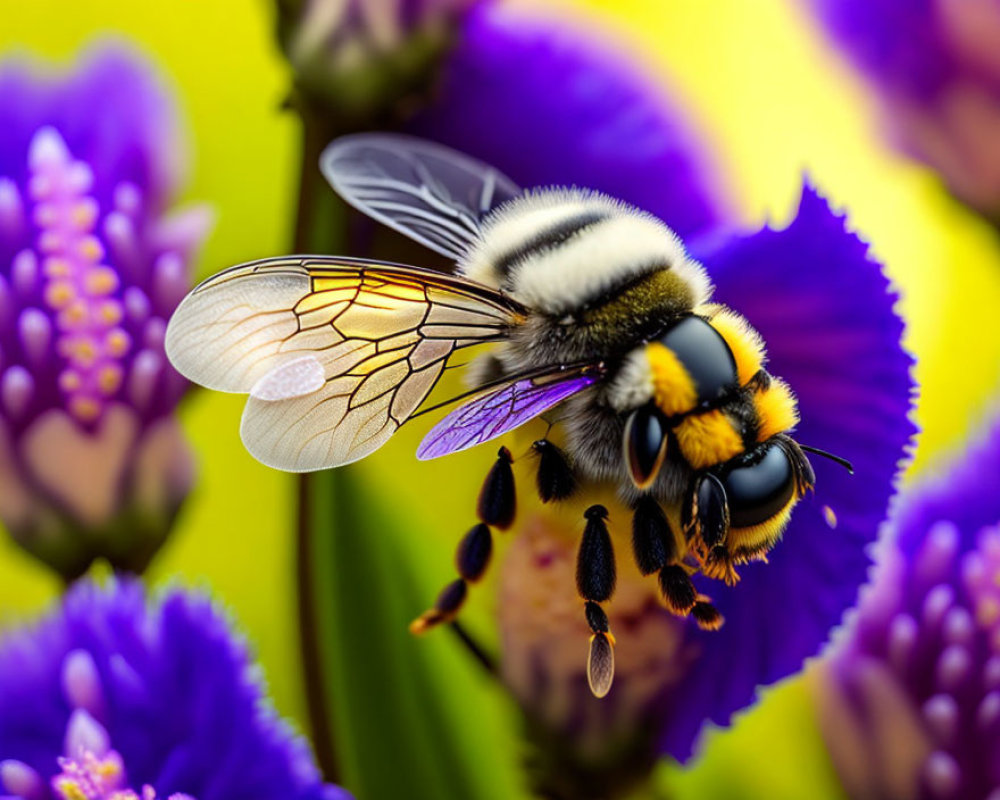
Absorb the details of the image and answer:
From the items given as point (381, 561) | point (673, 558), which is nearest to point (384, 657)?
point (381, 561)

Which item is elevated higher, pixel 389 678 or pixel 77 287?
pixel 77 287

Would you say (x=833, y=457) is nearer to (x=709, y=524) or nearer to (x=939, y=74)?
(x=709, y=524)

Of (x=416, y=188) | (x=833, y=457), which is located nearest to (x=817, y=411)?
(x=833, y=457)

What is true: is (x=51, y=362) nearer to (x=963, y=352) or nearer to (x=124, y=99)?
(x=124, y=99)

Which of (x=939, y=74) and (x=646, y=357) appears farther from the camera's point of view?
(x=939, y=74)

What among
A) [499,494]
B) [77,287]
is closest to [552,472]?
[499,494]
